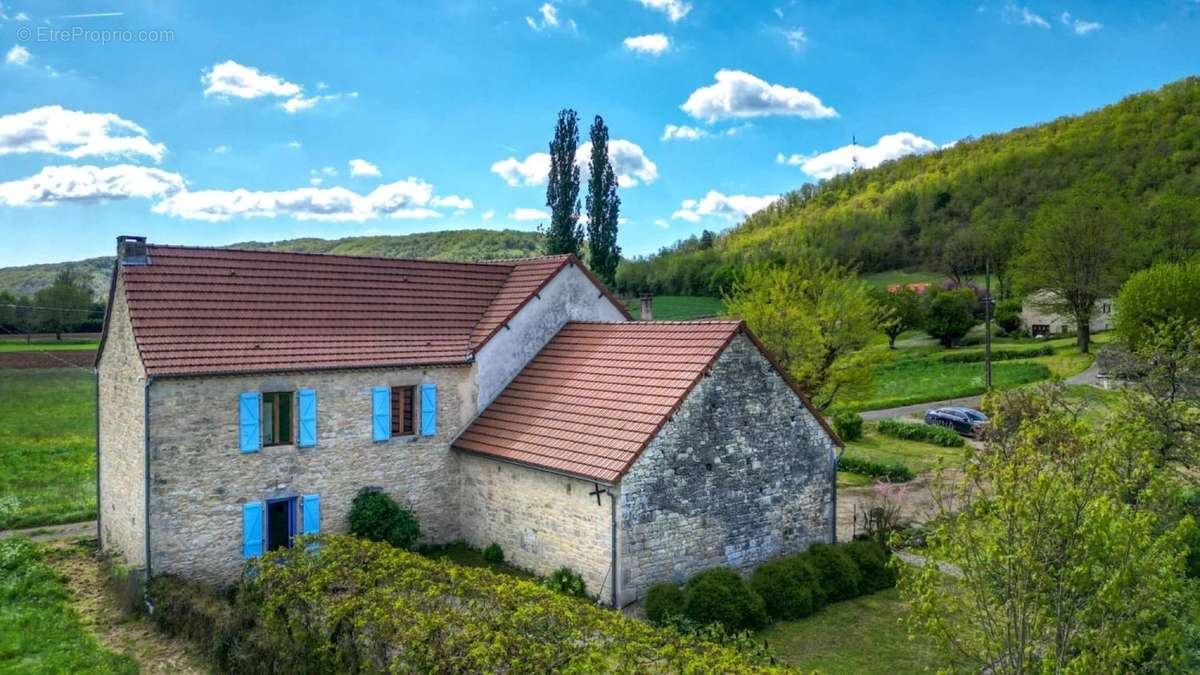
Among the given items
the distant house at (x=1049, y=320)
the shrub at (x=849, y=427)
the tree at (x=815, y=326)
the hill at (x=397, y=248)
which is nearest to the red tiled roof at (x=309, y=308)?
the tree at (x=815, y=326)

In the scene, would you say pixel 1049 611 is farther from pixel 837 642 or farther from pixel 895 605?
pixel 895 605

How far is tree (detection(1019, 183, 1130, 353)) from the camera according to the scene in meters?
55.1

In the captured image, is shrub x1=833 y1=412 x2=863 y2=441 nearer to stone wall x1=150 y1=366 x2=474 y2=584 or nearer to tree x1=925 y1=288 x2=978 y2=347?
stone wall x1=150 y1=366 x2=474 y2=584

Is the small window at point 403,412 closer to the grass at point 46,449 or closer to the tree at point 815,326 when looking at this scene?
the grass at point 46,449

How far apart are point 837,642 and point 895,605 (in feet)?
8.31

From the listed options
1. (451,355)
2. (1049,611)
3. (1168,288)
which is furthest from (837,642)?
(1168,288)

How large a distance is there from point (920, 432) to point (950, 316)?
3159 cm

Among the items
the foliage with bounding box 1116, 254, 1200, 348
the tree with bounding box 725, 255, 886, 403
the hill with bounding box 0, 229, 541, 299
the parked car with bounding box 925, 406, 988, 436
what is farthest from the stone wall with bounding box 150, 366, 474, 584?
the hill with bounding box 0, 229, 541, 299

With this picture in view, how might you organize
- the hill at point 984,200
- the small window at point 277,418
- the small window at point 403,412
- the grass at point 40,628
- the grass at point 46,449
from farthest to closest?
the hill at point 984,200 → the grass at point 46,449 → the small window at point 403,412 → the small window at point 277,418 → the grass at point 40,628

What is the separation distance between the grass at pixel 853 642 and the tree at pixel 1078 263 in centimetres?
4622

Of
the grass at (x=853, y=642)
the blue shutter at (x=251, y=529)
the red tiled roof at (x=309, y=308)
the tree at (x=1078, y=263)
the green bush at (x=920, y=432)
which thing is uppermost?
the tree at (x=1078, y=263)

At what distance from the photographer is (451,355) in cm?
2028

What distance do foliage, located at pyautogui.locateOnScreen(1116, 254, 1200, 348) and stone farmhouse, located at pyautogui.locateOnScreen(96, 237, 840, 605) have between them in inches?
1344

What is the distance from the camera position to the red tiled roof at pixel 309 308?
56.4 feet
